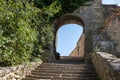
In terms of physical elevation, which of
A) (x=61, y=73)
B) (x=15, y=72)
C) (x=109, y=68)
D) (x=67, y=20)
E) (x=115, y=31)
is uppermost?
(x=67, y=20)

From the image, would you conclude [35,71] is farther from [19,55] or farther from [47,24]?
[47,24]

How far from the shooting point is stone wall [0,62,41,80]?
19.1ft

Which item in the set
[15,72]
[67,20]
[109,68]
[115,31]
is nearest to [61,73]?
[15,72]

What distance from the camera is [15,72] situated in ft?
22.1

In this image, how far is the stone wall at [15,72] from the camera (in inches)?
229

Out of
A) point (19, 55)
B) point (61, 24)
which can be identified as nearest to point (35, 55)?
point (19, 55)

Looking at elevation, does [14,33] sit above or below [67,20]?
below

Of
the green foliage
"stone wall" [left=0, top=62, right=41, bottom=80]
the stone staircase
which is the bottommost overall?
the stone staircase

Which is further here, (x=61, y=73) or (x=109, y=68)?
(x=61, y=73)

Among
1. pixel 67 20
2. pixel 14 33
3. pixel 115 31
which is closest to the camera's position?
pixel 14 33

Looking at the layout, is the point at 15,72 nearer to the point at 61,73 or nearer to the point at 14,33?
the point at 14,33

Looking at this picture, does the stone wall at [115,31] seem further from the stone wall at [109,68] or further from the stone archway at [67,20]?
the stone wall at [109,68]

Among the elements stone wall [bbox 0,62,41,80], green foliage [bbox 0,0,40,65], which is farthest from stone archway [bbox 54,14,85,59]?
green foliage [bbox 0,0,40,65]

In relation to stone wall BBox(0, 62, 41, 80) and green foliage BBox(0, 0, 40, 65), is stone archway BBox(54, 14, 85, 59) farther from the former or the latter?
green foliage BBox(0, 0, 40, 65)
